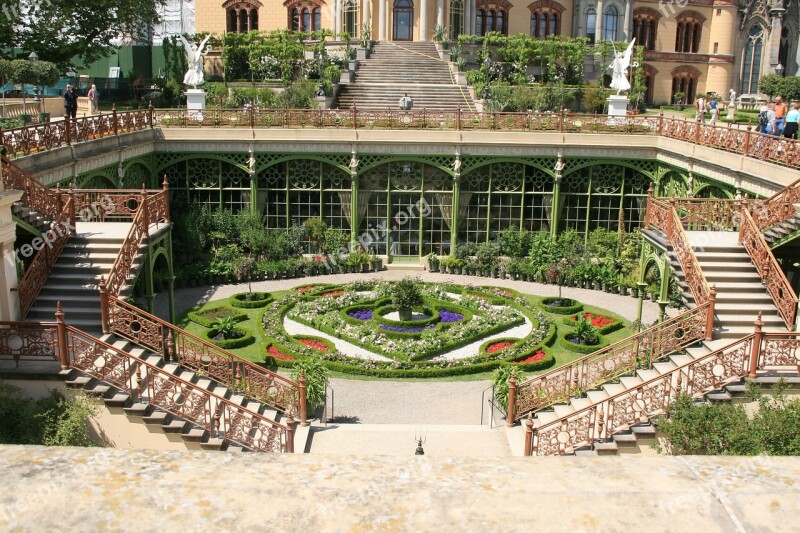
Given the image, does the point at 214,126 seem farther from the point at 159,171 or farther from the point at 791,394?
the point at 791,394

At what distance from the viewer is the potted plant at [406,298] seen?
19547 mm

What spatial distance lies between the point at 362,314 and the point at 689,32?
42073 millimetres

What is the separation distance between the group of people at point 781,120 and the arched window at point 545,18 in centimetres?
2758

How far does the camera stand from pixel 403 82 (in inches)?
1480

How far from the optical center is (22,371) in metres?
11.9

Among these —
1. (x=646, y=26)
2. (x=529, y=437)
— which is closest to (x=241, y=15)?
(x=646, y=26)

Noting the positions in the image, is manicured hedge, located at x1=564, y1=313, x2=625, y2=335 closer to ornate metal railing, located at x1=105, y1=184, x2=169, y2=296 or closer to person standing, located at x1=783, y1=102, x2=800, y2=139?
person standing, located at x1=783, y1=102, x2=800, y2=139

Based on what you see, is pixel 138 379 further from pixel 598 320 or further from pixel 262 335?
pixel 598 320

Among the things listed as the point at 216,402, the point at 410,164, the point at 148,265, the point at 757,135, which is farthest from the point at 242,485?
the point at 410,164

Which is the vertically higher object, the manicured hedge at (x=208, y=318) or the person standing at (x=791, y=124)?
the person standing at (x=791, y=124)

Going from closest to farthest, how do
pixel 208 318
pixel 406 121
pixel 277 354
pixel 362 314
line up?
pixel 277 354 → pixel 208 318 → pixel 362 314 → pixel 406 121

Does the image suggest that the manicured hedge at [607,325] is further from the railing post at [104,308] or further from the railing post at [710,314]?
the railing post at [104,308]

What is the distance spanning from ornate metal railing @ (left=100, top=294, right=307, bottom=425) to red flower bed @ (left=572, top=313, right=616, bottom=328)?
9.07 meters

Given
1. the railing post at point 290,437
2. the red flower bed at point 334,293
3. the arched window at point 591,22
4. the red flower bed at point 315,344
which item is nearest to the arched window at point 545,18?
the arched window at point 591,22
